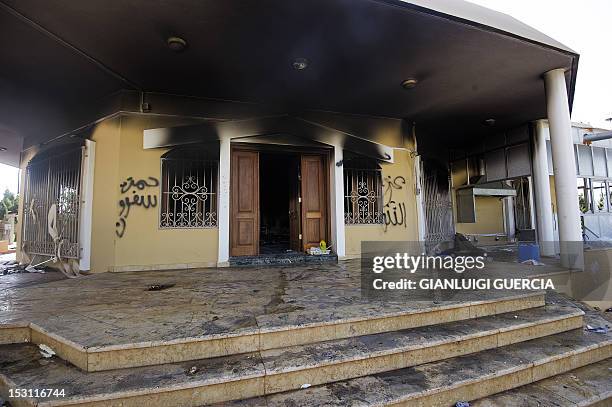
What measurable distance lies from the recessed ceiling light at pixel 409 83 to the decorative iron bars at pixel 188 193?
3717 mm

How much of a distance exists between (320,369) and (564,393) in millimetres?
1881

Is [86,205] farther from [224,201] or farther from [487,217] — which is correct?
[487,217]

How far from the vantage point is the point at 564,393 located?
2156 mm

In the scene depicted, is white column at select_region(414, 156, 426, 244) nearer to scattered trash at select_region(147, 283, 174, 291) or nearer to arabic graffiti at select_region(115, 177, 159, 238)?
scattered trash at select_region(147, 283, 174, 291)

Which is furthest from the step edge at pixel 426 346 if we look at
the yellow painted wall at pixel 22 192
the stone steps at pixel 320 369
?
the yellow painted wall at pixel 22 192

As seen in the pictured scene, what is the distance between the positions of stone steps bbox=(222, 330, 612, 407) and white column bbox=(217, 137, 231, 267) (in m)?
3.65

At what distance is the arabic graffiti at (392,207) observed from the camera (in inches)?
251

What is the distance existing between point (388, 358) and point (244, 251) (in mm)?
3907

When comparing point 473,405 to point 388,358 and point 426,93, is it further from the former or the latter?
point 426,93

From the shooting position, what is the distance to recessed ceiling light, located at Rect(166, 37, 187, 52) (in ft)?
12.2

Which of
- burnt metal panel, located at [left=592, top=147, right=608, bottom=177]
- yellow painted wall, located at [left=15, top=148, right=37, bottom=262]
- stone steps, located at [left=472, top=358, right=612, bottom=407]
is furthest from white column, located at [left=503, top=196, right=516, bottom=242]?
yellow painted wall, located at [left=15, top=148, right=37, bottom=262]

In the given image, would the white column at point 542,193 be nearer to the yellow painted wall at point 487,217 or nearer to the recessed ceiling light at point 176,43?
the yellow painted wall at point 487,217

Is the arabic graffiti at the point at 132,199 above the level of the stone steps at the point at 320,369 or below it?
above

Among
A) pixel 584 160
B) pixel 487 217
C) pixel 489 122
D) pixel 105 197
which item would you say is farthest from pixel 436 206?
pixel 105 197
